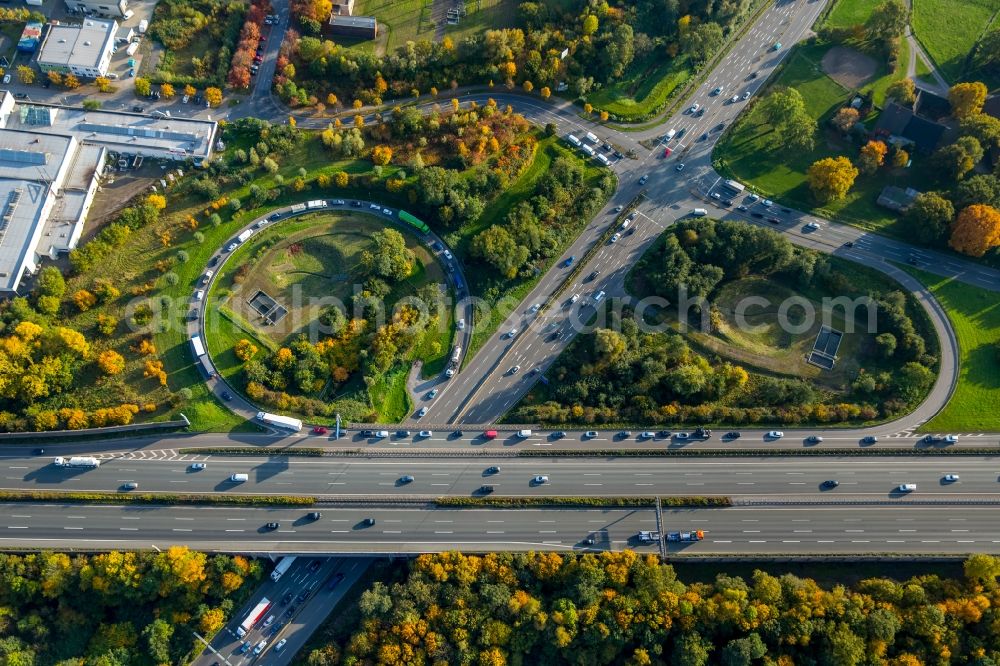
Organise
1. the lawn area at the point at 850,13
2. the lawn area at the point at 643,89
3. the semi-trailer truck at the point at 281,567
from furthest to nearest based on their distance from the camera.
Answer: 1. the lawn area at the point at 850,13
2. the lawn area at the point at 643,89
3. the semi-trailer truck at the point at 281,567

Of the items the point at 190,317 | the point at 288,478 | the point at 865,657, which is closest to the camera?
the point at 865,657

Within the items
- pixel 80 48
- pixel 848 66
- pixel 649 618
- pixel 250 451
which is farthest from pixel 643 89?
pixel 80 48

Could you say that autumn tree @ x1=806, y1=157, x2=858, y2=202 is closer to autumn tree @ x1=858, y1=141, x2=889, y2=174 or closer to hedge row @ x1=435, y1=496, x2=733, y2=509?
autumn tree @ x1=858, y1=141, x2=889, y2=174

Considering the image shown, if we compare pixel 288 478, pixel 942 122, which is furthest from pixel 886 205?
pixel 288 478

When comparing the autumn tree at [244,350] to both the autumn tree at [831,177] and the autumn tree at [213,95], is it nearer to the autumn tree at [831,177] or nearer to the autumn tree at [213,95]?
the autumn tree at [213,95]

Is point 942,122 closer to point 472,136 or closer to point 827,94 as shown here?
point 827,94

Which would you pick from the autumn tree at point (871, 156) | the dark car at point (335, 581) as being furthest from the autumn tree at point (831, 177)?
the dark car at point (335, 581)

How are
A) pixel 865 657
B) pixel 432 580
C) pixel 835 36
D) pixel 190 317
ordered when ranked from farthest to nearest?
pixel 835 36
pixel 190 317
pixel 432 580
pixel 865 657
